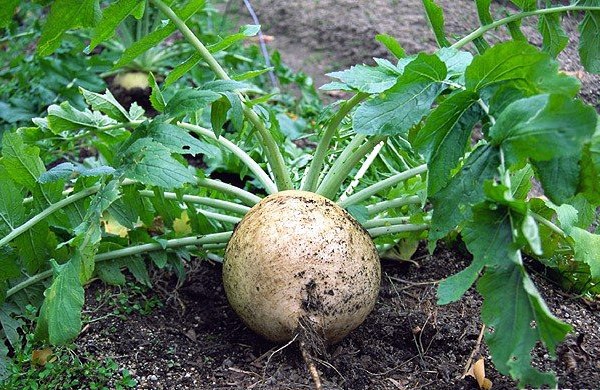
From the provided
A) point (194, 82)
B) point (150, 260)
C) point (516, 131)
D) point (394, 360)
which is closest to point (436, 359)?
point (394, 360)

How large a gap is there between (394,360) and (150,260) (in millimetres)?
1036

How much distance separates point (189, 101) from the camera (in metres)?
2.15

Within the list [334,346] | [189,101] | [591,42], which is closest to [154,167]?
[189,101]

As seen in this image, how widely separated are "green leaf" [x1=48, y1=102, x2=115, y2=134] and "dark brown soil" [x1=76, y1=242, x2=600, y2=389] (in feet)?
1.95

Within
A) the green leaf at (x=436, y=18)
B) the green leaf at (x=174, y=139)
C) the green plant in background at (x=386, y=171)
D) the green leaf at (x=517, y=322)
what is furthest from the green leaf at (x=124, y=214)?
the green leaf at (x=517, y=322)

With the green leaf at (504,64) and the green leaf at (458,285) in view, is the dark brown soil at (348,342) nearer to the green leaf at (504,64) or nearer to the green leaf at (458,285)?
the green leaf at (458,285)

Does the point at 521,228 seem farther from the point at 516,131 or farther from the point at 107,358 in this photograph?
the point at 107,358

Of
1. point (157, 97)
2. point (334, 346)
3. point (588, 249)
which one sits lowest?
point (334, 346)

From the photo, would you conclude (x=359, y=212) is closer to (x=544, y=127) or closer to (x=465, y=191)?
(x=465, y=191)

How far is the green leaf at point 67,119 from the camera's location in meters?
2.39

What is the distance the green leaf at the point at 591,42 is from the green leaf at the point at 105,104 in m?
1.51

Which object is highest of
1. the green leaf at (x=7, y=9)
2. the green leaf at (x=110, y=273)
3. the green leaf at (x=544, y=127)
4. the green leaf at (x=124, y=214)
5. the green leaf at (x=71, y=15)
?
the green leaf at (x=7, y=9)

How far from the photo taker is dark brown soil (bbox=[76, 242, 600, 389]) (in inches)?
85.0

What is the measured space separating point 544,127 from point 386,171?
1316mm
